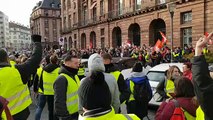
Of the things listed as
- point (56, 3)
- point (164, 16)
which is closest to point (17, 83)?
point (164, 16)

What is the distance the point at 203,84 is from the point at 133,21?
104 ft

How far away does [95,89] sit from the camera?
252 centimetres

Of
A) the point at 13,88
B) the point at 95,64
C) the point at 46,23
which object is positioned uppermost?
the point at 46,23

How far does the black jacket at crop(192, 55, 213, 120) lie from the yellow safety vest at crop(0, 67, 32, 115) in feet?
7.96

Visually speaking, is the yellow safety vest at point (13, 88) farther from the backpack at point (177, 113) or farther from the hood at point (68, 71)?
the backpack at point (177, 113)

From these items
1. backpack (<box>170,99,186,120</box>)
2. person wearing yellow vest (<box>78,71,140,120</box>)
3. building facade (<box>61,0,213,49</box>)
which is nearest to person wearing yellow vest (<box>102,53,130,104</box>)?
backpack (<box>170,99,186,120</box>)

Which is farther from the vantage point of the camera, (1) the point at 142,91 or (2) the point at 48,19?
(2) the point at 48,19

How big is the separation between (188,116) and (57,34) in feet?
352

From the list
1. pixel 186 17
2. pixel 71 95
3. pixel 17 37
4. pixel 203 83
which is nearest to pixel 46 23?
pixel 186 17

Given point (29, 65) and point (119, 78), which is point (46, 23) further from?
point (29, 65)

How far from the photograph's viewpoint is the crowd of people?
2.56 m

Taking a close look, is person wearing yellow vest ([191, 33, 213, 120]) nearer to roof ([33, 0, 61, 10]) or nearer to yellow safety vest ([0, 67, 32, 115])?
yellow safety vest ([0, 67, 32, 115])

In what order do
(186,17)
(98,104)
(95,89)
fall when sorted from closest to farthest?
(98,104)
(95,89)
(186,17)

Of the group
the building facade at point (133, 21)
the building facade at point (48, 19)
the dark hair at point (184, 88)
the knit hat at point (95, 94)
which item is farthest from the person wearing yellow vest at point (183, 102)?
the building facade at point (48, 19)
